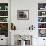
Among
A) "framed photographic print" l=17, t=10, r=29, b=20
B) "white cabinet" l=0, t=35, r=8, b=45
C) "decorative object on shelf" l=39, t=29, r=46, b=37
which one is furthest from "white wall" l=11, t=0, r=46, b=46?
"white cabinet" l=0, t=35, r=8, b=45

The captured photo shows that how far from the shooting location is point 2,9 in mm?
6477

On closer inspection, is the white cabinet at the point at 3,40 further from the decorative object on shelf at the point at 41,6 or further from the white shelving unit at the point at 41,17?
the decorative object on shelf at the point at 41,6

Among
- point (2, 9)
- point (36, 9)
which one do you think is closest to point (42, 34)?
point (36, 9)

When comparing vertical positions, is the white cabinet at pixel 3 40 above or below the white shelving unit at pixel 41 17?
below

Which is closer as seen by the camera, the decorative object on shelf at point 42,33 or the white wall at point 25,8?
the white wall at point 25,8

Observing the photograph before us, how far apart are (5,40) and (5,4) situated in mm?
1936

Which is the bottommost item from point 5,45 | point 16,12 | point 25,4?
point 5,45

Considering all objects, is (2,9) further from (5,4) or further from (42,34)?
(42,34)

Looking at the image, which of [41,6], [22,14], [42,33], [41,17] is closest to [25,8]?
[22,14]

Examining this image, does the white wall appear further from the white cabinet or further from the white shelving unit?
the white cabinet

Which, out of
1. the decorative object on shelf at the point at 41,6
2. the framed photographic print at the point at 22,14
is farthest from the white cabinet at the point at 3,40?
the decorative object on shelf at the point at 41,6

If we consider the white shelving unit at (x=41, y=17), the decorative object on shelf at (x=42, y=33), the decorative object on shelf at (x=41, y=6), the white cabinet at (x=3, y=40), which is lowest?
the white cabinet at (x=3, y=40)

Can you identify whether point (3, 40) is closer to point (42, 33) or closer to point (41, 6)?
point (42, 33)

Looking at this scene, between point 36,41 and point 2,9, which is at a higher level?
point 2,9
